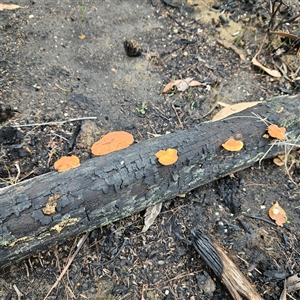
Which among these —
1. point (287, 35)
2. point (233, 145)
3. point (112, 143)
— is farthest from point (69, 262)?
point (287, 35)

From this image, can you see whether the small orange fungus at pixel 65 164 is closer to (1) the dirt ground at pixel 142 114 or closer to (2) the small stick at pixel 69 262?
(1) the dirt ground at pixel 142 114

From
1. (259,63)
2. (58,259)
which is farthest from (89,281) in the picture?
(259,63)

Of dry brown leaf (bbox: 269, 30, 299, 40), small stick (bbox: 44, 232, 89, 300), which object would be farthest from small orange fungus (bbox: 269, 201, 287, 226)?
dry brown leaf (bbox: 269, 30, 299, 40)

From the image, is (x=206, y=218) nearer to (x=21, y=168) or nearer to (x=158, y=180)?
(x=158, y=180)

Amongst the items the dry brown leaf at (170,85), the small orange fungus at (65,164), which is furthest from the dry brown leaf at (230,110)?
the small orange fungus at (65,164)

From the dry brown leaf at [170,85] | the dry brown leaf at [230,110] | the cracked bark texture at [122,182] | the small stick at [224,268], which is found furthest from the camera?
the dry brown leaf at [170,85]

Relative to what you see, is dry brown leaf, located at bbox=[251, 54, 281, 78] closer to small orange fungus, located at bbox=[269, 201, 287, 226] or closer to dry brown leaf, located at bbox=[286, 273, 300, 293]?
small orange fungus, located at bbox=[269, 201, 287, 226]
